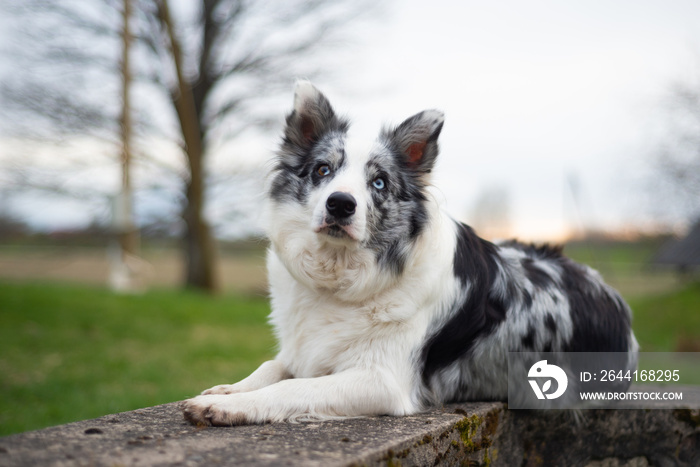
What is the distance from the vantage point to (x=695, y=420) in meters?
3.90

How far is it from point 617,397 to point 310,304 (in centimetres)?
220

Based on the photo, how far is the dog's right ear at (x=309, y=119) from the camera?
3564 millimetres

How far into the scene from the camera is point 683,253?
1767cm

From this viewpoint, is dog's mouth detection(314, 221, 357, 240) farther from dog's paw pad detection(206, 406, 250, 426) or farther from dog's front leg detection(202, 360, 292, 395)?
dog's paw pad detection(206, 406, 250, 426)

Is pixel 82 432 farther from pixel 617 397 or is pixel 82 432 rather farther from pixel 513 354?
pixel 617 397

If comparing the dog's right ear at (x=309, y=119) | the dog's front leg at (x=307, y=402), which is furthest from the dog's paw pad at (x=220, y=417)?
the dog's right ear at (x=309, y=119)

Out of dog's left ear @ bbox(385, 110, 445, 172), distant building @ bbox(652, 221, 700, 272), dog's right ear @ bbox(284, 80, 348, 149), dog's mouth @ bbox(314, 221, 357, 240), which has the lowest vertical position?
distant building @ bbox(652, 221, 700, 272)

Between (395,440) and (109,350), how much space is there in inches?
289

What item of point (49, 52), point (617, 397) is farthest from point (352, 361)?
point (49, 52)

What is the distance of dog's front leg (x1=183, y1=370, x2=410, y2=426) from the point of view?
2.70 m

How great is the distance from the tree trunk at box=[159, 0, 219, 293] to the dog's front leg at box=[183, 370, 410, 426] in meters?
11.5

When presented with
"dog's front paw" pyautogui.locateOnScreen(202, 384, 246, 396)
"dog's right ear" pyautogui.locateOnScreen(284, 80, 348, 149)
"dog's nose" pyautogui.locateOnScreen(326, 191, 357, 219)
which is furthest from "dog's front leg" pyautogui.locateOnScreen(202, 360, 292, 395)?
"dog's right ear" pyautogui.locateOnScreen(284, 80, 348, 149)

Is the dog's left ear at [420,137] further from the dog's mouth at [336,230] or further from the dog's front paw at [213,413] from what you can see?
the dog's front paw at [213,413]

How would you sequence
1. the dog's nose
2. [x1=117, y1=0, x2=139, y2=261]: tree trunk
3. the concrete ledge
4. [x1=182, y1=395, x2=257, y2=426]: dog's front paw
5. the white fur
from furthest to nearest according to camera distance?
[x1=117, y1=0, x2=139, y2=261]: tree trunk, the dog's nose, the white fur, [x1=182, y1=395, x2=257, y2=426]: dog's front paw, the concrete ledge
